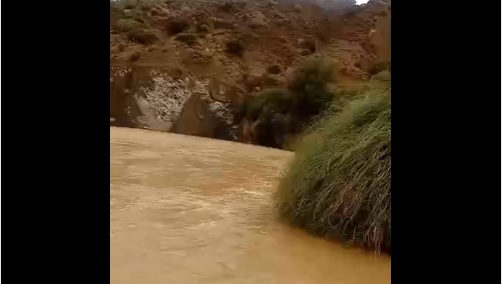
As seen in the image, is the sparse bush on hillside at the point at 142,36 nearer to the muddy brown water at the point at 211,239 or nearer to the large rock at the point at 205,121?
the large rock at the point at 205,121

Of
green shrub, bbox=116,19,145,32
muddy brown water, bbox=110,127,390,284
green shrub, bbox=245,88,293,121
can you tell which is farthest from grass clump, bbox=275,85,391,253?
green shrub, bbox=116,19,145,32

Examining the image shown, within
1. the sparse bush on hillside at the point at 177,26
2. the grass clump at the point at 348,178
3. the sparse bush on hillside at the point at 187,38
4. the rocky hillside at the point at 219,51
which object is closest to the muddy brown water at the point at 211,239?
the grass clump at the point at 348,178

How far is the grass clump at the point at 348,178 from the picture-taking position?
12.3 feet

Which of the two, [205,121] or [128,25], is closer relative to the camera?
[205,121]

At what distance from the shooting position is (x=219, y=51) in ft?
54.7

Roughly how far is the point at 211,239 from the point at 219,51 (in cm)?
1314

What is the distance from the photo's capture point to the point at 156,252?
3.53m

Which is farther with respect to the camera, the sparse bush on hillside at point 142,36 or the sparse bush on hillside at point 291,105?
the sparse bush on hillside at point 142,36

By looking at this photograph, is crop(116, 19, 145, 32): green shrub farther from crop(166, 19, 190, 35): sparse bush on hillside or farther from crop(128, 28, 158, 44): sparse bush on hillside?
crop(166, 19, 190, 35): sparse bush on hillside

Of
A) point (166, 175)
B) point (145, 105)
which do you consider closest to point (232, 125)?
point (145, 105)

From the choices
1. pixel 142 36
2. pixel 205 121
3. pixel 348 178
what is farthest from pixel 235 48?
pixel 348 178

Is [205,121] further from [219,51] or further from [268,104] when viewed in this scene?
[219,51]

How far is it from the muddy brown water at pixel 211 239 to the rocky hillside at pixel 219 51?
24.6 ft
